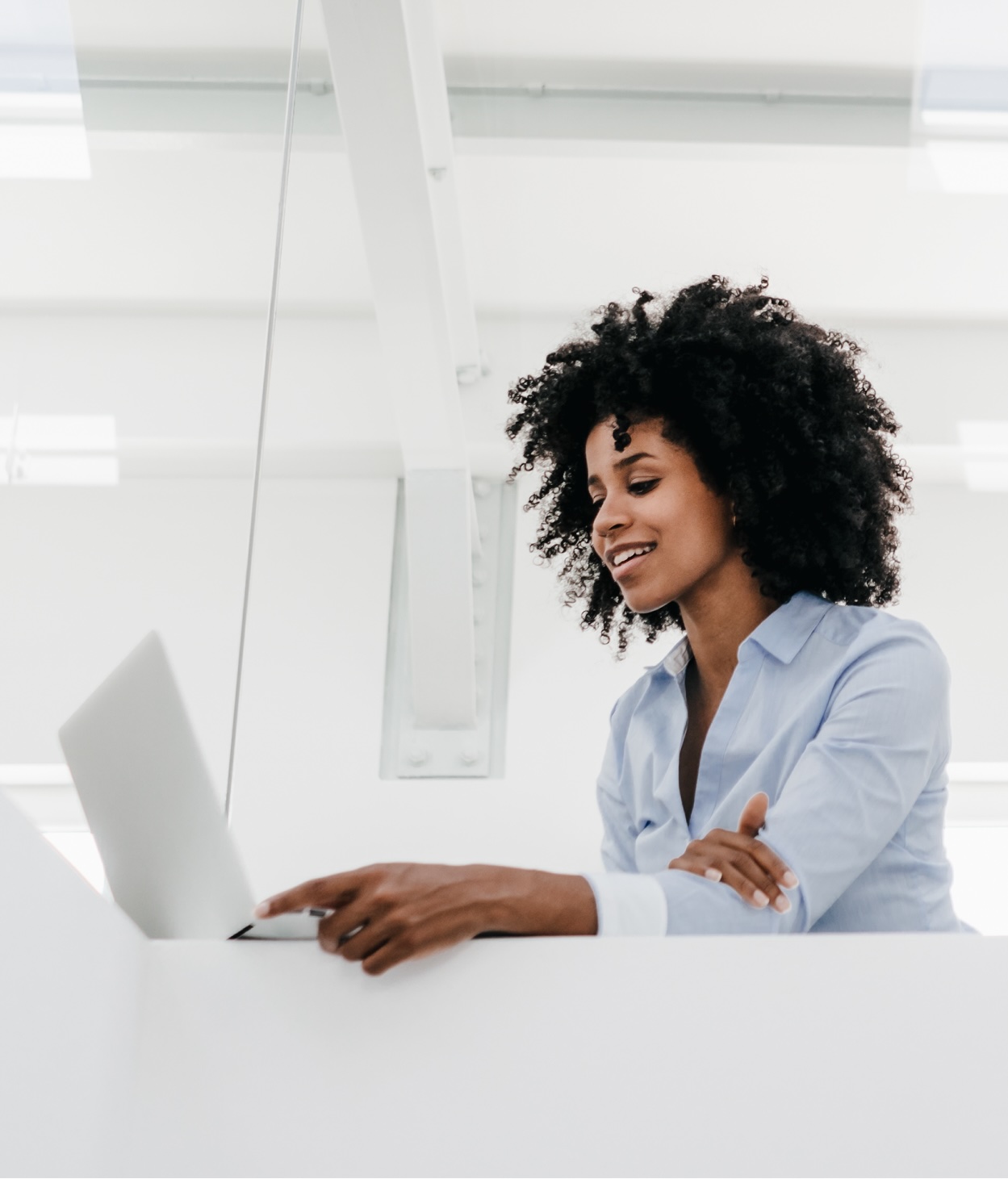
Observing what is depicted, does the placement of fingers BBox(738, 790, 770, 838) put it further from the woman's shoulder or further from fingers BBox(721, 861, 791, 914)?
the woman's shoulder

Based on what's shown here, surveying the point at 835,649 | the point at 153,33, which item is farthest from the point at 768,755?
the point at 153,33

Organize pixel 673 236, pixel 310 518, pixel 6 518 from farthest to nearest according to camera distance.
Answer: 1. pixel 310 518
2. pixel 673 236
3. pixel 6 518

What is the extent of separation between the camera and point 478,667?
2666mm

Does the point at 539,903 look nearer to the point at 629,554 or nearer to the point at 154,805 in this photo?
the point at 154,805

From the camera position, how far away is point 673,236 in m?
2.55

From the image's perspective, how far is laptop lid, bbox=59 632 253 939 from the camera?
74 centimetres

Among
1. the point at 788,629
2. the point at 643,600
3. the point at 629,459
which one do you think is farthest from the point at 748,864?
the point at 629,459

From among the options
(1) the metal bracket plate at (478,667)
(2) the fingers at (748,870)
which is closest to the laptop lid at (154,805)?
(2) the fingers at (748,870)

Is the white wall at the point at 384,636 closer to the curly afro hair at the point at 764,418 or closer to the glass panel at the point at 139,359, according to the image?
the glass panel at the point at 139,359

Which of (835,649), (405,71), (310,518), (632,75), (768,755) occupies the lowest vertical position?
(768,755)

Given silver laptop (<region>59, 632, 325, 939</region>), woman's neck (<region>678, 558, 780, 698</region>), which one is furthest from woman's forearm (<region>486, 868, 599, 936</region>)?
woman's neck (<region>678, 558, 780, 698</region>)

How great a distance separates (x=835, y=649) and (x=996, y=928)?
149 centimetres

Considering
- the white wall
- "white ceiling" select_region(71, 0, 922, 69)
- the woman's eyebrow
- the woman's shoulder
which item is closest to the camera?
the woman's shoulder

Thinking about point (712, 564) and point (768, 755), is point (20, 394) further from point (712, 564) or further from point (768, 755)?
point (712, 564)
